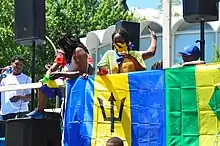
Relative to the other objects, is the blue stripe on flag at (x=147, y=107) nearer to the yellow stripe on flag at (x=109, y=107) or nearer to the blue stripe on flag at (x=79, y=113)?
the yellow stripe on flag at (x=109, y=107)

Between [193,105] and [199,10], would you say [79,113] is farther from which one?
[199,10]

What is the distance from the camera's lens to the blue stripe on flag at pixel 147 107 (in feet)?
20.2

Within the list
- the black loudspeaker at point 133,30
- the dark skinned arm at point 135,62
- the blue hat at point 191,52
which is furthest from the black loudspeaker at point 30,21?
the blue hat at point 191,52

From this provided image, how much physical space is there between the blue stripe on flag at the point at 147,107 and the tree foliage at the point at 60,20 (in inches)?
693

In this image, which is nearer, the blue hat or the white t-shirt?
the blue hat

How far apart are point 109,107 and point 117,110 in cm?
12

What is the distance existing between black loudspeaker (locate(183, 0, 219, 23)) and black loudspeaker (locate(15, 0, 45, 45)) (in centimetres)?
205

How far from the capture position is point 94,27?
96.8 ft

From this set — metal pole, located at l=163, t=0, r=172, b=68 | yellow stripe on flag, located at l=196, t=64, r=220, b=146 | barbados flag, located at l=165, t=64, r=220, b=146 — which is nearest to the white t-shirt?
metal pole, located at l=163, t=0, r=172, b=68

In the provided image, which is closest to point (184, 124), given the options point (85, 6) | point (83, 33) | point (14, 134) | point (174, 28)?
point (14, 134)

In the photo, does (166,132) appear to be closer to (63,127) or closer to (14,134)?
(63,127)

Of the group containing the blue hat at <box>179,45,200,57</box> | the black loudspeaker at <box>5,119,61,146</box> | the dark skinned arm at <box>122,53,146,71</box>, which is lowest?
the black loudspeaker at <box>5,119,61,146</box>

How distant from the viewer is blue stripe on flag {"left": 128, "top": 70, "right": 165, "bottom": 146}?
6.16m

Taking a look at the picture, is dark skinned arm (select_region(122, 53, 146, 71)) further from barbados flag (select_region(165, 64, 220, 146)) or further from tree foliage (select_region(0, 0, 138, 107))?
tree foliage (select_region(0, 0, 138, 107))
